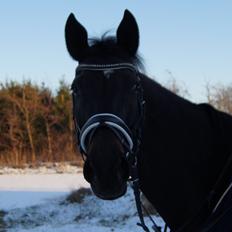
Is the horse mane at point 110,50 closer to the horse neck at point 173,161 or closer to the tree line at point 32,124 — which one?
the horse neck at point 173,161

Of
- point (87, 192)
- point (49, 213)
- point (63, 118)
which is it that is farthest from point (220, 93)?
point (49, 213)

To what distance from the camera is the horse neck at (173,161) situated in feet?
9.86

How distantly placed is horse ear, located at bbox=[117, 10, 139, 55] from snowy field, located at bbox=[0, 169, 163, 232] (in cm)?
694

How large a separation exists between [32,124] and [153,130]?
112 ft

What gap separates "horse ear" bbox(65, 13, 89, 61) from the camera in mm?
3033

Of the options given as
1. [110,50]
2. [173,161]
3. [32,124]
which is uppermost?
[110,50]

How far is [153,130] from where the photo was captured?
300 cm

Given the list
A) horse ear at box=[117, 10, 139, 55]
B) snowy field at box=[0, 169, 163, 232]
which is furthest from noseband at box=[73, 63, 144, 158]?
snowy field at box=[0, 169, 163, 232]

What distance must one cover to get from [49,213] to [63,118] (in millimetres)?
23858

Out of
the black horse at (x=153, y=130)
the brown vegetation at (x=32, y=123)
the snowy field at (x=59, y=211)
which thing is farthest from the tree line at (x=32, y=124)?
the black horse at (x=153, y=130)

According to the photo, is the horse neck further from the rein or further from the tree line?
the tree line

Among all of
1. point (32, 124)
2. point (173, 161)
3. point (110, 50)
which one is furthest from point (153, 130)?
point (32, 124)

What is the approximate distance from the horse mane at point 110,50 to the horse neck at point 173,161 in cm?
13

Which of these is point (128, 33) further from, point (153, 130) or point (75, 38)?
point (153, 130)
